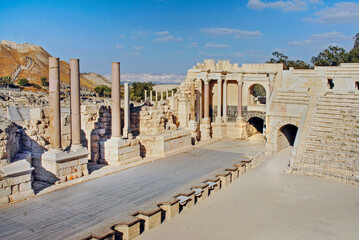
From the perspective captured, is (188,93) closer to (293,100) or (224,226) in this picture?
(293,100)

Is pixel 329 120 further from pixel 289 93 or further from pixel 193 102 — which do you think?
pixel 193 102

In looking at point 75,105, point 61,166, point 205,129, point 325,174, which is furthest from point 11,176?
point 205,129

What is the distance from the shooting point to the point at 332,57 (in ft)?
145

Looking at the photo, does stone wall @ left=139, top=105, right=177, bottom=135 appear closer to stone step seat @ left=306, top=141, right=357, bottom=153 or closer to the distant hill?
stone step seat @ left=306, top=141, right=357, bottom=153

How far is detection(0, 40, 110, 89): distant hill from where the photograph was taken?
68.5m

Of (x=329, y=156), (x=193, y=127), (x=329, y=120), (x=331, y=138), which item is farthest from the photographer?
(x=193, y=127)

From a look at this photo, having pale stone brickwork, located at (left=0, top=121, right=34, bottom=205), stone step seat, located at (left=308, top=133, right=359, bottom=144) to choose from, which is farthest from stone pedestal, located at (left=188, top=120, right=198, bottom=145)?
pale stone brickwork, located at (left=0, top=121, right=34, bottom=205)

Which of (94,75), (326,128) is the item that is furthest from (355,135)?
(94,75)

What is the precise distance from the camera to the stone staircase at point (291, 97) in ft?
68.0

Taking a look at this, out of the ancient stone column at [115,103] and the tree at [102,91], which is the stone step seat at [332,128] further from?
the tree at [102,91]

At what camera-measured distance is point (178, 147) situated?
19734 millimetres

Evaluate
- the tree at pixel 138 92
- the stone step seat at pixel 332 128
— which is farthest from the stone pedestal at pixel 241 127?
the tree at pixel 138 92

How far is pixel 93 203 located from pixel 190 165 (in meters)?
6.29

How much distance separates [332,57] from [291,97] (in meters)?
26.5
